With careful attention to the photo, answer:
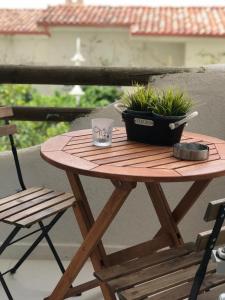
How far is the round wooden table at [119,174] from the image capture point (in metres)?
1.74

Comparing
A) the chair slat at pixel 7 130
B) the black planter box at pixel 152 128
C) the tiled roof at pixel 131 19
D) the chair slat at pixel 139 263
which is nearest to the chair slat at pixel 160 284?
the chair slat at pixel 139 263

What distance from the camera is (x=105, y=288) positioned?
188 centimetres

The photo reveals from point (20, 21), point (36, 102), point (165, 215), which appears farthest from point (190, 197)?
point (20, 21)

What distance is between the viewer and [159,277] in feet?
6.11

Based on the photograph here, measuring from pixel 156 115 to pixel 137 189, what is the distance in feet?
→ 2.88

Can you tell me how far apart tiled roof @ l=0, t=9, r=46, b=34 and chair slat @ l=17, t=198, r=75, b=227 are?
7321 millimetres

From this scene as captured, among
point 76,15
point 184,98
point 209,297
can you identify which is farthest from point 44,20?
point 209,297

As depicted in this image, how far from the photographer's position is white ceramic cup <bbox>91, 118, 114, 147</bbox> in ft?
6.79

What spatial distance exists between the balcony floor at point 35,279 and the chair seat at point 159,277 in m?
0.63

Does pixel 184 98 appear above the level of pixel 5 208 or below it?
above

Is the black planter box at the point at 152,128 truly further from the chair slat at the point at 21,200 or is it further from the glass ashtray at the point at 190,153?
the chair slat at the point at 21,200

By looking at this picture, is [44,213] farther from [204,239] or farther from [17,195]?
[204,239]

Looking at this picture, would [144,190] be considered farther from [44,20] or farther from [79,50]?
[44,20]

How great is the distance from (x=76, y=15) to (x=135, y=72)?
7881 millimetres
